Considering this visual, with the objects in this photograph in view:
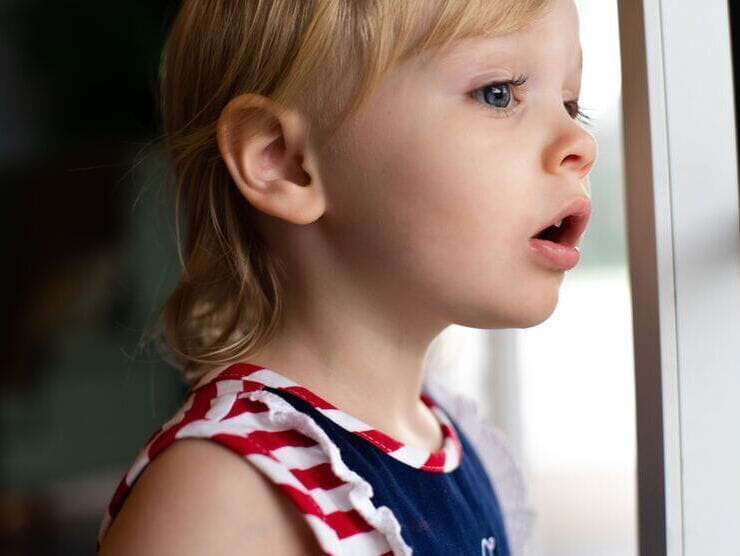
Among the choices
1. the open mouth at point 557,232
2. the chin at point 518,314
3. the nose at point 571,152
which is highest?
the nose at point 571,152

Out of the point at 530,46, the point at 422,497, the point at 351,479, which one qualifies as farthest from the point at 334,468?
the point at 530,46

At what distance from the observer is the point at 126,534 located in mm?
652

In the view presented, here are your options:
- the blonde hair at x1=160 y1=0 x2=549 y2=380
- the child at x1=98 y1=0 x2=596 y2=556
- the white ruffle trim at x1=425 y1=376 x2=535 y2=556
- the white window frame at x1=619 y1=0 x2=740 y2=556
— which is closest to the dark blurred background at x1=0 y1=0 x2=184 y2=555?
the blonde hair at x1=160 y1=0 x2=549 y2=380

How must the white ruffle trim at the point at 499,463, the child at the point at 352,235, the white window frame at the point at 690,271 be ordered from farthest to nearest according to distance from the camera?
the white ruffle trim at the point at 499,463
the child at the point at 352,235
the white window frame at the point at 690,271

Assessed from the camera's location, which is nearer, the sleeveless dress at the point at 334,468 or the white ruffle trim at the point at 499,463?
the sleeveless dress at the point at 334,468

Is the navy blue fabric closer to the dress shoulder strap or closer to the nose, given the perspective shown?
the dress shoulder strap

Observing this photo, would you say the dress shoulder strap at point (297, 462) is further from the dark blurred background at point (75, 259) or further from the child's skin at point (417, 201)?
the dark blurred background at point (75, 259)

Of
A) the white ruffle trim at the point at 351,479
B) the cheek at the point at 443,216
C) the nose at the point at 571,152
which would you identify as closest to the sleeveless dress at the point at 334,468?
the white ruffle trim at the point at 351,479

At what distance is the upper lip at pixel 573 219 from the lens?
71 cm

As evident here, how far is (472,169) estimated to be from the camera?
27.6 inches

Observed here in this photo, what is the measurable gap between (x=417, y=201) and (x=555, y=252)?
0.11 m

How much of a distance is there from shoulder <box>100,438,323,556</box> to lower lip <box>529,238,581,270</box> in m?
0.25

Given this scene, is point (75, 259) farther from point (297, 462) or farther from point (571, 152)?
point (571, 152)

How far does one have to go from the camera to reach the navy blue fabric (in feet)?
2.45
